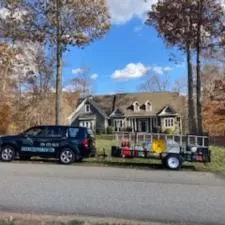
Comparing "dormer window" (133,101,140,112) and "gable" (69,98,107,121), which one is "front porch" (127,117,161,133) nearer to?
"dormer window" (133,101,140,112)

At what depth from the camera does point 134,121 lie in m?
79.4

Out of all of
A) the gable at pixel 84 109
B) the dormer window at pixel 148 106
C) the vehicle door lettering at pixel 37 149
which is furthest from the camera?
the gable at pixel 84 109

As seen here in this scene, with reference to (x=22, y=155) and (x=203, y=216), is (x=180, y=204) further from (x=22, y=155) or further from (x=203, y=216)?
(x=22, y=155)

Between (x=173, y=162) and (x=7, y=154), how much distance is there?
6989mm

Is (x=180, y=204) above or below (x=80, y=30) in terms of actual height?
below

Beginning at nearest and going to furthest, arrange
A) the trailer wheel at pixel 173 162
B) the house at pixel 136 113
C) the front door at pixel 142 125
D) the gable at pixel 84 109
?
1. the trailer wheel at pixel 173 162
2. the house at pixel 136 113
3. the front door at pixel 142 125
4. the gable at pixel 84 109

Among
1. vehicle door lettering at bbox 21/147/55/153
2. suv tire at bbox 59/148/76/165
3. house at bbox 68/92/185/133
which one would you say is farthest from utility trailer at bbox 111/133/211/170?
house at bbox 68/92/185/133

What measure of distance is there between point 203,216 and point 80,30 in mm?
18724

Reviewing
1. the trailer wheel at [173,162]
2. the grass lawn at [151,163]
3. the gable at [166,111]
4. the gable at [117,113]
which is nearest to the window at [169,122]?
the gable at [166,111]

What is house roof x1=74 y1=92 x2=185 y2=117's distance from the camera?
77.9m

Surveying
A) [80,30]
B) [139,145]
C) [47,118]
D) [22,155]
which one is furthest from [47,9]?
[47,118]

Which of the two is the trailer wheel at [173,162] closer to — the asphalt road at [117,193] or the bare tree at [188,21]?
the asphalt road at [117,193]

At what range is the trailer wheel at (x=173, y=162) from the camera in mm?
18906

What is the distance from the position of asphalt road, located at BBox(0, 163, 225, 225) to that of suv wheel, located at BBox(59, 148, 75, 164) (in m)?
2.41
